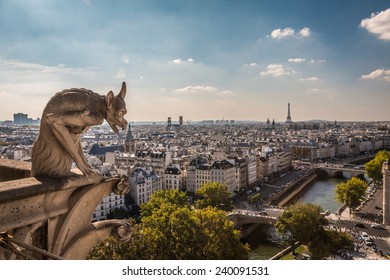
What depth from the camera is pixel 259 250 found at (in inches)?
521

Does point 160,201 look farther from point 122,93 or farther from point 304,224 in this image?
point 122,93

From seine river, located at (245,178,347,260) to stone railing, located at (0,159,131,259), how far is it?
439 inches

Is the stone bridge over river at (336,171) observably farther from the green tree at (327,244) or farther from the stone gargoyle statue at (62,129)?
the stone gargoyle statue at (62,129)

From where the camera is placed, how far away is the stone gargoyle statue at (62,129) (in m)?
1.72

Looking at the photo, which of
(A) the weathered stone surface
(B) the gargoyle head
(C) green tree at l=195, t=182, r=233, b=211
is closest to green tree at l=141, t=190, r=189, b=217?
(C) green tree at l=195, t=182, r=233, b=211

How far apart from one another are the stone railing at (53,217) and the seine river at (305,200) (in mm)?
11149

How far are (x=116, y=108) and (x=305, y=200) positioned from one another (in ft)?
68.7

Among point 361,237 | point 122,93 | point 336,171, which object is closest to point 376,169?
point 336,171

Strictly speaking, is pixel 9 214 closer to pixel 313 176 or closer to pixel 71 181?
pixel 71 181

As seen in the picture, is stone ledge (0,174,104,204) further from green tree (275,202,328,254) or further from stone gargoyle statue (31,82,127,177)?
green tree (275,202,328,254)

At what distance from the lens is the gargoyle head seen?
179 cm

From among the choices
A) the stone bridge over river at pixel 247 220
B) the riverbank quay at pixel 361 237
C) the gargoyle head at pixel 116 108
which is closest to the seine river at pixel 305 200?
the stone bridge over river at pixel 247 220
